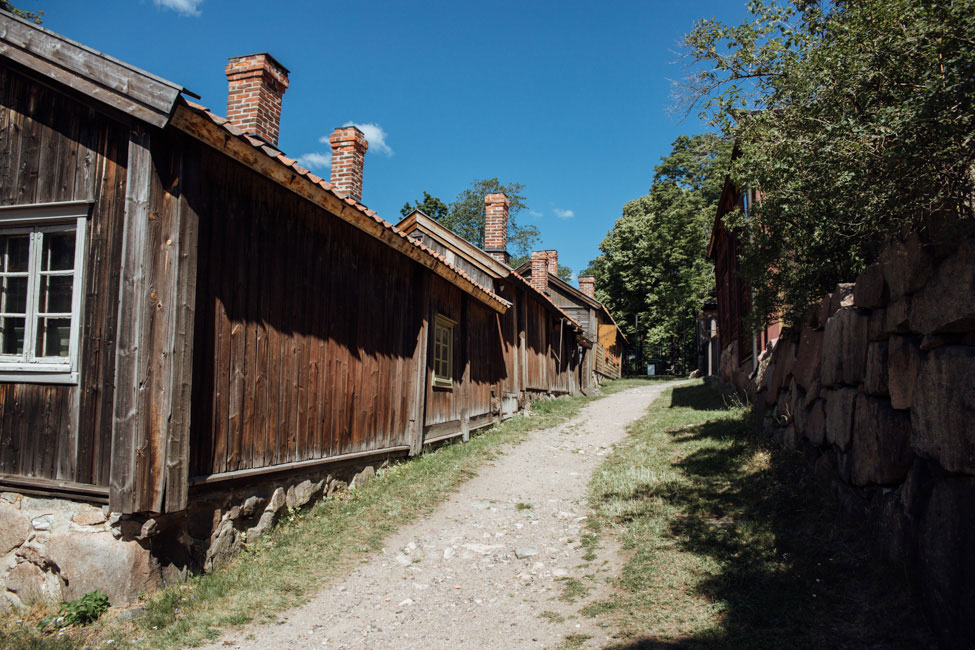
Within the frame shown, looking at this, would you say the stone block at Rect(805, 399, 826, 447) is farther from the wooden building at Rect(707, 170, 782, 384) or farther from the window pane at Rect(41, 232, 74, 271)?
the window pane at Rect(41, 232, 74, 271)

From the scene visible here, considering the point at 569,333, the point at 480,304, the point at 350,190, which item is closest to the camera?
the point at 350,190

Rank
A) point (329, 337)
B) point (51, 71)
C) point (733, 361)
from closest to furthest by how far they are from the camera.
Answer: point (51, 71)
point (329, 337)
point (733, 361)

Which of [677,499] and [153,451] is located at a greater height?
[153,451]

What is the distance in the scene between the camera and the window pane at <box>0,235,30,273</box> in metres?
5.58

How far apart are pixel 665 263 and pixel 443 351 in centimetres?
3072

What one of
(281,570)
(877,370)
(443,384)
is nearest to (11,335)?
(281,570)

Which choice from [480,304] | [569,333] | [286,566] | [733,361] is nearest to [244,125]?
[286,566]

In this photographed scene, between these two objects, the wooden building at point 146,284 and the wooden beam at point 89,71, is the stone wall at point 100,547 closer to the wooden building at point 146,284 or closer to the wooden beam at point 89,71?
the wooden building at point 146,284

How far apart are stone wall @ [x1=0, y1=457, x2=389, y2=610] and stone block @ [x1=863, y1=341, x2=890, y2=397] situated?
553cm

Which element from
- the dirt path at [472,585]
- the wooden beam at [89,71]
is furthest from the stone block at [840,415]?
the wooden beam at [89,71]

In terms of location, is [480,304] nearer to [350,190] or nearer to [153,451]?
[350,190]

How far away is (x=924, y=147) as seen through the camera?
12.7 feet

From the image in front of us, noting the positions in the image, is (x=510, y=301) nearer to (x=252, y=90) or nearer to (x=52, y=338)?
(x=252, y=90)

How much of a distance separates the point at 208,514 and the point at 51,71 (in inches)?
157
